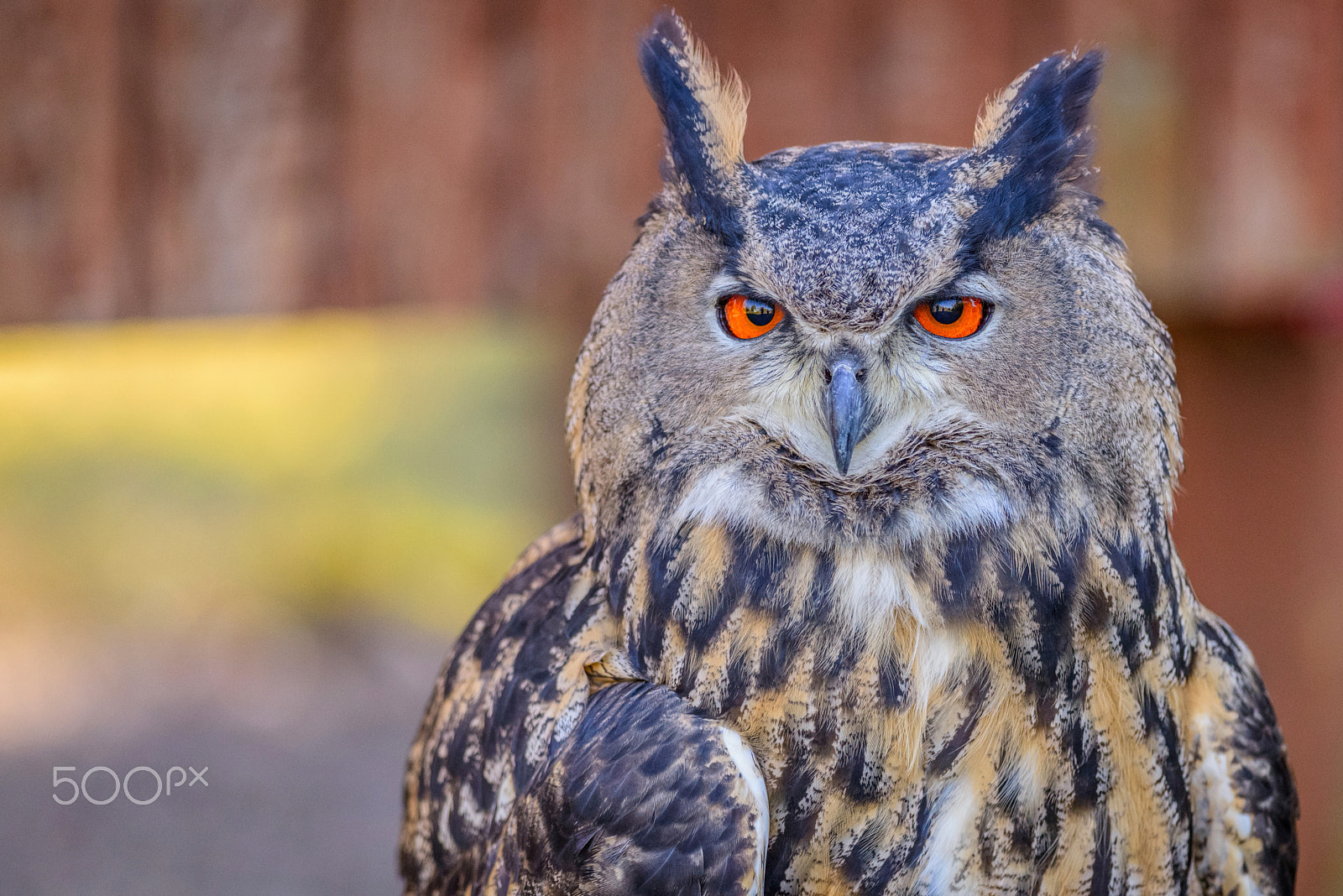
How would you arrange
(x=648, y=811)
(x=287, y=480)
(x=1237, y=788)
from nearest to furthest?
(x=648, y=811) → (x=1237, y=788) → (x=287, y=480)

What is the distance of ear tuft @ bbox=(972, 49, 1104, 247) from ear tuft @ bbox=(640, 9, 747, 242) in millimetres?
250

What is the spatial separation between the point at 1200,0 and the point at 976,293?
1891 mm

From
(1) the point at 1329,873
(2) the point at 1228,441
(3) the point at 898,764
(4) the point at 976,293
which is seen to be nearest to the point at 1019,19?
(2) the point at 1228,441

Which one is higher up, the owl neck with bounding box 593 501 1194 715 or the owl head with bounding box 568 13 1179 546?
the owl head with bounding box 568 13 1179 546

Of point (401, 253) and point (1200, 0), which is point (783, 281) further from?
point (1200, 0)

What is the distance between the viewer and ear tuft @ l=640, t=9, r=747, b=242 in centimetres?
120

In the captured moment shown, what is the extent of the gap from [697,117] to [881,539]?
49 centimetres

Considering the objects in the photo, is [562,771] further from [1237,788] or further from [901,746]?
[1237,788]

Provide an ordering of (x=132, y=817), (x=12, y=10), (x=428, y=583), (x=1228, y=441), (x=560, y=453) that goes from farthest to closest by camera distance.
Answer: (x=428, y=583)
(x=560, y=453)
(x=132, y=817)
(x=1228, y=441)
(x=12, y=10)

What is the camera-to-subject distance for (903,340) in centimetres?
117

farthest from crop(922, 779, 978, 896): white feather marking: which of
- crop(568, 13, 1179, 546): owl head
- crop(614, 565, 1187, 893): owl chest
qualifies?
crop(568, 13, 1179, 546): owl head

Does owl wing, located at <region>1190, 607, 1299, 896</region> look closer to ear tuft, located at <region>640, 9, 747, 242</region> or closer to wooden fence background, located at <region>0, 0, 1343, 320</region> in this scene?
ear tuft, located at <region>640, 9, 747, 242</region>

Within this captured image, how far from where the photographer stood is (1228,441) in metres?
2.97

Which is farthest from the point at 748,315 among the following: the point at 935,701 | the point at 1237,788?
the point at 1237,788
